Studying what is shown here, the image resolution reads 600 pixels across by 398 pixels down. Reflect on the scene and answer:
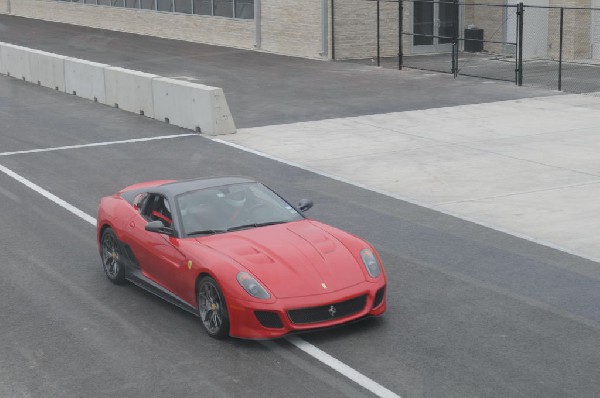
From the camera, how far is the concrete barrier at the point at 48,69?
29641 millimetres

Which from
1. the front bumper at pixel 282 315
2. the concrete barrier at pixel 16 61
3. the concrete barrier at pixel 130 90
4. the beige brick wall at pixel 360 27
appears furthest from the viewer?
the beige brick wall at pixel 360 27

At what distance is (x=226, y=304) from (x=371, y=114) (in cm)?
1483

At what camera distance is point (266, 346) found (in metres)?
10.0

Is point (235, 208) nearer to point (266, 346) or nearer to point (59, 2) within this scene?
point (266, 346)

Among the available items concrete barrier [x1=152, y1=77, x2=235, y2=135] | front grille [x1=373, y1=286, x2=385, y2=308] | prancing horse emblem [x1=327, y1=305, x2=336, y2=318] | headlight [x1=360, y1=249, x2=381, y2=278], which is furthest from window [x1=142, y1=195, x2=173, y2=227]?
concrete barrier [x1=152, y1=77, x2=235, y2=135]

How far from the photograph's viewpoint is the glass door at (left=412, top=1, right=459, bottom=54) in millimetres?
35625

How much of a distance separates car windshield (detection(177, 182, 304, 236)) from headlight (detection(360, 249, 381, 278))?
3.60 ft

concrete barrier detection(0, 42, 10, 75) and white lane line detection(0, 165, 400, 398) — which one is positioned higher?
concrete barrier detection(0, 42, 10, 75)

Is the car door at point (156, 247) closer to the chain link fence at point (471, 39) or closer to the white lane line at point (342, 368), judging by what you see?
the white lane line at point (342, 368)

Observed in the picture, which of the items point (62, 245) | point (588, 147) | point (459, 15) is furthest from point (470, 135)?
point (459, 15)

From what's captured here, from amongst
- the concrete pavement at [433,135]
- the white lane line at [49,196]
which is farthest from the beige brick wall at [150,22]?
the white lane line at [49,196]

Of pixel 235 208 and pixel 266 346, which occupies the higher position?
pixel 235 208

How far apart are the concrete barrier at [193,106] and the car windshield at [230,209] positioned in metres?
10.8

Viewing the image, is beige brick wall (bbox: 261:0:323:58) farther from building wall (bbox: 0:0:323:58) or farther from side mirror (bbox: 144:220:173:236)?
side mirror (bbox: 144:220:173:236)
